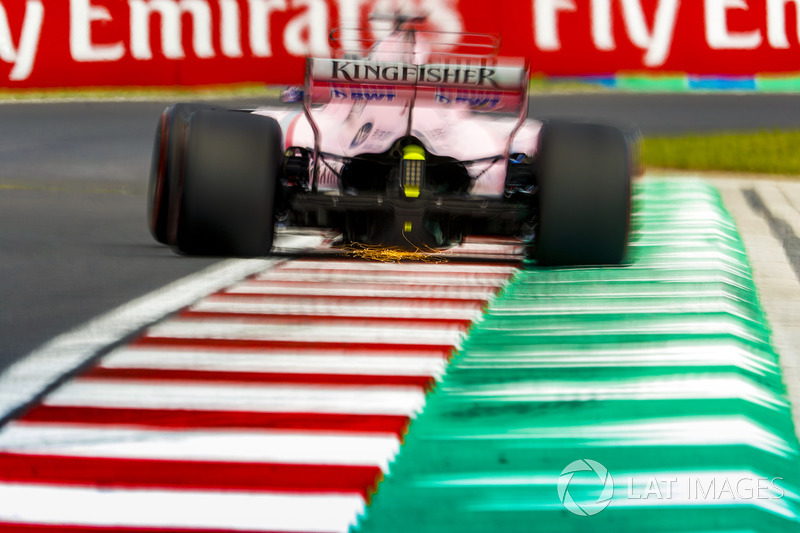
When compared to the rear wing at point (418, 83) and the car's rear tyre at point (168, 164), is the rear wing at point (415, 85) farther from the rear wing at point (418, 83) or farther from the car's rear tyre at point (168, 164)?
the car's rear tyre at point (168, 164)

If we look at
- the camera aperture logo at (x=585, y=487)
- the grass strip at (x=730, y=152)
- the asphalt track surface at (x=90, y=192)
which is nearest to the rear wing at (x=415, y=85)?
the asphalt track surface at (x=90, y=192)

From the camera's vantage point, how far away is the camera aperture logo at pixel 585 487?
10.4 feet

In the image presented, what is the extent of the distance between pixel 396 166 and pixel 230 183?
0.98m

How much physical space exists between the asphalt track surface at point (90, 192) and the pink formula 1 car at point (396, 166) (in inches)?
19.9

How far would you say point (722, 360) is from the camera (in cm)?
473

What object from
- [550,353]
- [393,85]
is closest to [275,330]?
[550,353]

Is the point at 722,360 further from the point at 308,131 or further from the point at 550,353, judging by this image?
the point at 308,131

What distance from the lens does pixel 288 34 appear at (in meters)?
20.6

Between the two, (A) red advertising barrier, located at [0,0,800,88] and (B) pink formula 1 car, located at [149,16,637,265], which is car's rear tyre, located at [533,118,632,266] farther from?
(A) red advertising barrier, located at [0,0,800,88]

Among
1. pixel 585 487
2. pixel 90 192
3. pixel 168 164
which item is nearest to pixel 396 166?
pixel 168 164

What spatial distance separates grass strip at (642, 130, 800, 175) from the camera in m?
13.3

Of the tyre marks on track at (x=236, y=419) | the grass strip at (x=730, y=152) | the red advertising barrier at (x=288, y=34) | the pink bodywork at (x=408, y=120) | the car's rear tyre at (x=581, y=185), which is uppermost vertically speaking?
the red advertising barrier at (x=288, y=34)

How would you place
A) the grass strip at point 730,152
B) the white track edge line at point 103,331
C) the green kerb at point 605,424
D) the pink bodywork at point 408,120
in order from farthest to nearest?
the grass strip at point 730,152 → the pink bodywork at point 408,120 → the white track edge line at point 103,331 → the green kerb at point 605,424

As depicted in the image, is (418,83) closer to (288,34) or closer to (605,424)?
(605,424)
